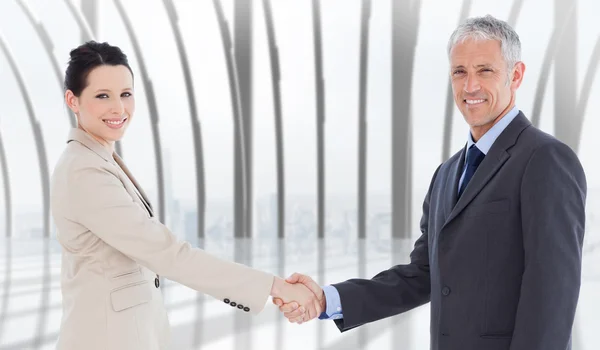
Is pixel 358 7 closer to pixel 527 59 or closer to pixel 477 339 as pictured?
pixel 527 59

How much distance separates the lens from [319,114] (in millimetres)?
16016

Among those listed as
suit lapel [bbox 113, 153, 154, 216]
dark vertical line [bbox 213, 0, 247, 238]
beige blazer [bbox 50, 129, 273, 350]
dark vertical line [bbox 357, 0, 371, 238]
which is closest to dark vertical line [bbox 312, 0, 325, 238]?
dark vertical line [bbox 357, 0, 371, 238]

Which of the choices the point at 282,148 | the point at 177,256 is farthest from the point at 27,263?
the point at 177,256

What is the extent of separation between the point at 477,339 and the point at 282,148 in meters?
14.6

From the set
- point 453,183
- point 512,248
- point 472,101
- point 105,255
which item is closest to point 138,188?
point 105,255

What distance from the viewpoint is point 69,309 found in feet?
8.51

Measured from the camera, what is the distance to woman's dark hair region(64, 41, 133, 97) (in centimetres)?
275

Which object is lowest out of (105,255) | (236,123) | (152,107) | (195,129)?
(195,129)

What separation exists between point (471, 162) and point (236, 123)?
1452cm

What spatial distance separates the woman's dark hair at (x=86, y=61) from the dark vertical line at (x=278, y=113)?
13.4m

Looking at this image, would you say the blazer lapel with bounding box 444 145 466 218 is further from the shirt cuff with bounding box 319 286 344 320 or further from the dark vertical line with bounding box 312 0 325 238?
the dark vertical line with bounding box 312 0 325 238

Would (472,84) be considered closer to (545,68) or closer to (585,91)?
(585,91)

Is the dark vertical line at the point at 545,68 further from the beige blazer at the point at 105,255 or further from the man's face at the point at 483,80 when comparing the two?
the beige blazer at the point at 105,255

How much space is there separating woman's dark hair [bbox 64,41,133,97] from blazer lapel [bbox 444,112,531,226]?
157 cm
